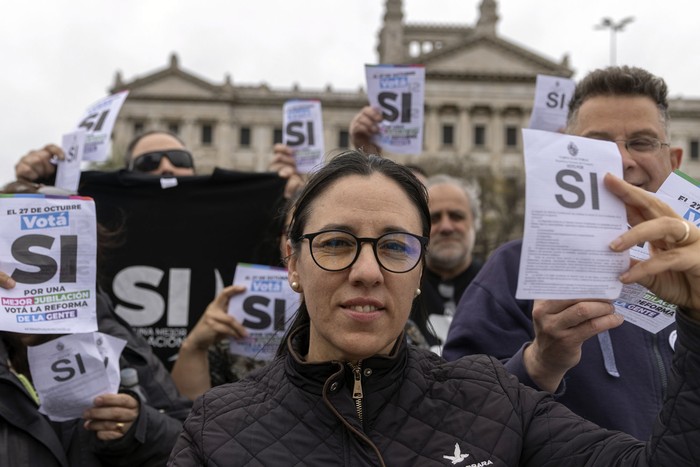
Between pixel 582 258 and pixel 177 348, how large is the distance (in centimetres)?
360

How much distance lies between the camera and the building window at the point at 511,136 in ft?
176

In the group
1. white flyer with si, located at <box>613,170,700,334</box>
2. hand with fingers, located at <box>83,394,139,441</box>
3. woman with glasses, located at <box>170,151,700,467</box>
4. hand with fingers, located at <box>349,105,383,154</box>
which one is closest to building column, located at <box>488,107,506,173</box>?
hand with fingers, located at <box>349,105,383,154</box>

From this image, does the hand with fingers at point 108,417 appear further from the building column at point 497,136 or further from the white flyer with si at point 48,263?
the building column at point 497,136

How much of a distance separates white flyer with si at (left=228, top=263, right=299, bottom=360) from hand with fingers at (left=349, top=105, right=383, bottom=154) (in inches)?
53.1

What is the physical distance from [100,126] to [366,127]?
1.85m

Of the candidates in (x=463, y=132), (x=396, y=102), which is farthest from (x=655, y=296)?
(x=463, y=132)

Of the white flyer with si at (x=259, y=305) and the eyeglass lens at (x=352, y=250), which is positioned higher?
the eyeglass lens at (x=352, y=250)

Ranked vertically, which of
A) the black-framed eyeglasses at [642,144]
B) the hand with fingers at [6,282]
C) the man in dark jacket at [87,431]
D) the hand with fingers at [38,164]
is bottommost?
the man in dark jacket at [87,431]

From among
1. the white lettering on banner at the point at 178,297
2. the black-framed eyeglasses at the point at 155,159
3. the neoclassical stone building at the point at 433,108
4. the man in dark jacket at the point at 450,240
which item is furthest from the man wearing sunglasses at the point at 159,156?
the neoclassical stone building at the point at 433,108

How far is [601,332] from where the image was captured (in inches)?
87.8

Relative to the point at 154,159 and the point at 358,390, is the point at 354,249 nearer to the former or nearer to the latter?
the point at 358,390

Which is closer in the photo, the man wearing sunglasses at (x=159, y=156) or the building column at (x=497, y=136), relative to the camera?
the man wearing sunglasses at (x=159, y=156)

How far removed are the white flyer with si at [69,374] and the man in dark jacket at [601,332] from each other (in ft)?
4.46

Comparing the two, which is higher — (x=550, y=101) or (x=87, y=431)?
(x=550, y=101)
